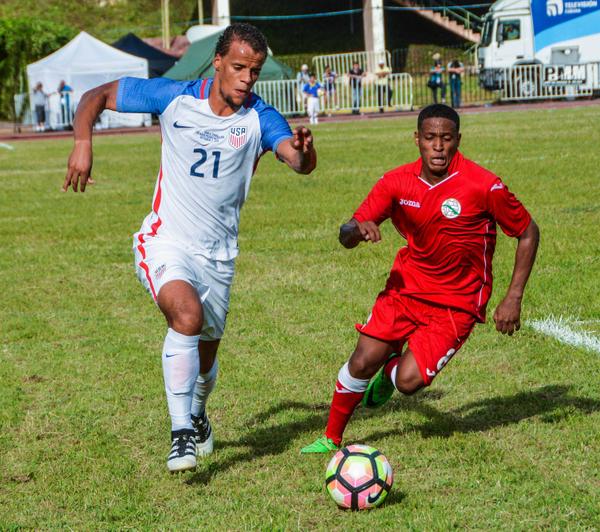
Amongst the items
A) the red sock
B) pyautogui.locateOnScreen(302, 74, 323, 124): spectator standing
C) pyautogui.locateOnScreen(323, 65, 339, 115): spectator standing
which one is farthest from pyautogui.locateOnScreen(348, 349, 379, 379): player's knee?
pyautogui.locateOnScreen(323, 65, 339, 115): spectator standing

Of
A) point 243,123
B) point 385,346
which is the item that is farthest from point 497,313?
point 243,123

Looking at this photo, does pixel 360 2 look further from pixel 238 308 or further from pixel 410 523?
pixel 410 523

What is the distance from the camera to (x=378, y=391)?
5871 mm

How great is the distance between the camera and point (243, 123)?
5.50m

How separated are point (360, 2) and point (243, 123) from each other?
5707 cm

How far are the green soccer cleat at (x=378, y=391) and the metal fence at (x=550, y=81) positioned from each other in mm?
32477

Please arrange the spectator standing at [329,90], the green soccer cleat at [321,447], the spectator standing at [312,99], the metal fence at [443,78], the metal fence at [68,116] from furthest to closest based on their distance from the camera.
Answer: the spectator standing at [329,90]
the metal fence at [443,78]
the metal fence at [68,116]
the spectator standing at [312,99]
the green soccer cleat at [321,447]

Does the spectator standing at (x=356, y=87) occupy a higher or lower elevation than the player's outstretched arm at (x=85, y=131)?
higher

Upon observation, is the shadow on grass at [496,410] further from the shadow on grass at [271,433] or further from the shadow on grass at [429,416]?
the shadow on grass at [271,433]

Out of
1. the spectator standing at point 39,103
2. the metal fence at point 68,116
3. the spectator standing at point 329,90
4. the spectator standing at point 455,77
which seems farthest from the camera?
the spectator standing at point 329,90

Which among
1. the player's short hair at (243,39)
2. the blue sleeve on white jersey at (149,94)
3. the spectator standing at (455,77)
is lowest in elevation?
the blue sleeve on white jersey at (149,94)

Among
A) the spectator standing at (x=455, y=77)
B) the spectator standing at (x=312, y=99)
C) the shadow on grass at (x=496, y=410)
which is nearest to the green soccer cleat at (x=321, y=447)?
the shadow on grass at (x=496, y=410)

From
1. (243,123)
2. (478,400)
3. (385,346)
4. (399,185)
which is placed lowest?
(478,400)

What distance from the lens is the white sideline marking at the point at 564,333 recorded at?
24.1ft
